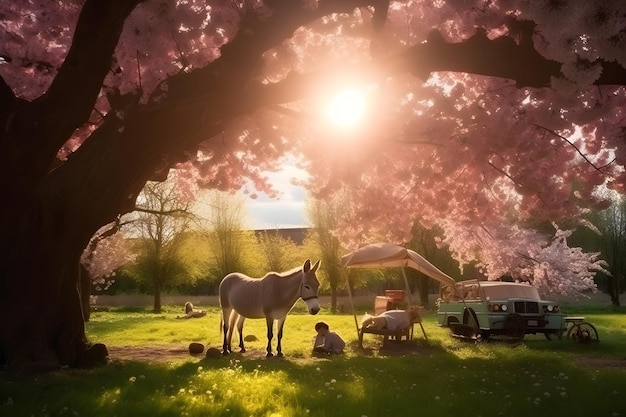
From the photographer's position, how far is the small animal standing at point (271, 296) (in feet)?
48.3

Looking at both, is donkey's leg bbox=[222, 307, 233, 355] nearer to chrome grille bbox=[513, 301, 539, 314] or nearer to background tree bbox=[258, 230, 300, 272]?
chrome grille bbox=[513, 301, 539, 314]

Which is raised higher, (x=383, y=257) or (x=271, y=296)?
(x=383, y=257)

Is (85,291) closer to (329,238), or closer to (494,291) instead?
(329,238)

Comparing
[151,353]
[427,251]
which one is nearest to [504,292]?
[151,353]

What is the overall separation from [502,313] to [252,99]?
1304 centimetres

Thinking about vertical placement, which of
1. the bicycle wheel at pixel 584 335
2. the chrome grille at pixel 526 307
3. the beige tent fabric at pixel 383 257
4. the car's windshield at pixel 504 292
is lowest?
the bicycle wheel at pixel 584 335

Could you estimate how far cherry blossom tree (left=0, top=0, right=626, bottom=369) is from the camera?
9938mm

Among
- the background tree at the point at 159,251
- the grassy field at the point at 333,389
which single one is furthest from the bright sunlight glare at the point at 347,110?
the background tree at the point at 159,251

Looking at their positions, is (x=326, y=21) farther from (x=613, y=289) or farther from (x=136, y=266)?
(x=613, y=289)

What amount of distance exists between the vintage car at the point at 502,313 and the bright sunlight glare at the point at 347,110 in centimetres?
833

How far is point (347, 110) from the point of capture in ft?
51.9

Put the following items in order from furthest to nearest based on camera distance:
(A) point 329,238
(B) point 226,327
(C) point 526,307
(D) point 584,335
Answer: (A) point 329,238 < (C) point 526,307 < (D) point 584,335 < (B) point 226,327

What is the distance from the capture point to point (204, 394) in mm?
8180

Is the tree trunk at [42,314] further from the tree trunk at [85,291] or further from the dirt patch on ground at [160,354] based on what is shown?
the tree trunk at [85,291]
